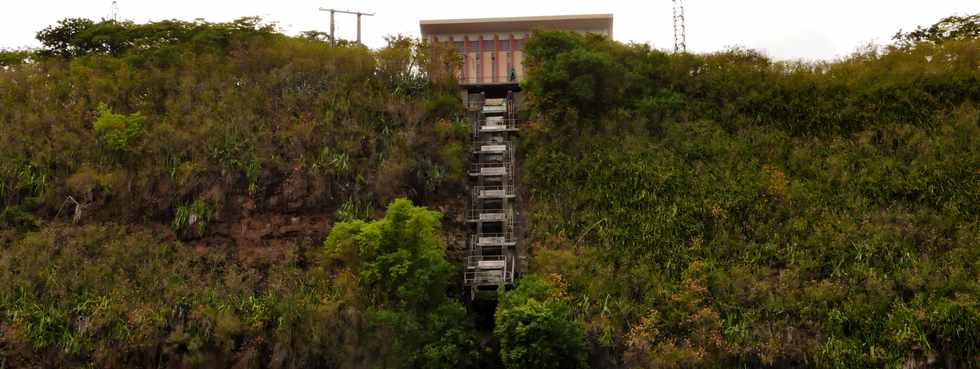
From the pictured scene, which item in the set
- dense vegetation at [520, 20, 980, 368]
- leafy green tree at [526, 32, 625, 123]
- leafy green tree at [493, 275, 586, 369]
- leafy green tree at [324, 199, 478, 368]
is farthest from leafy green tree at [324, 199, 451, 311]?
leafy green tree at [526, 32, 625, 123]

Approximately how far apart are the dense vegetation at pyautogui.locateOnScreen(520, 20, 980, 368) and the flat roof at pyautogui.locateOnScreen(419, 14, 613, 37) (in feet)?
17.5

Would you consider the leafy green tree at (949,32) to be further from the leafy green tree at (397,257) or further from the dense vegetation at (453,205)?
the leafy green tree at (397,257)

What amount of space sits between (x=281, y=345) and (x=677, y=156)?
16779 millimetres

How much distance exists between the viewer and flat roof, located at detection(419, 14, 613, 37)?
1788 inches

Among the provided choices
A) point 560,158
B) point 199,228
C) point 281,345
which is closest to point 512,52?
point 560,158

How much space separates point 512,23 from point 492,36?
48.6 inches

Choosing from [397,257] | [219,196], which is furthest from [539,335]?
[219,196]

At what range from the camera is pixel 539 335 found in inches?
1124

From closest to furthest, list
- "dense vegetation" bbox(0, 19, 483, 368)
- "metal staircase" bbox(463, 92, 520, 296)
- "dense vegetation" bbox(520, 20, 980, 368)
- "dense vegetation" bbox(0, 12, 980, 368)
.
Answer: "dense vegetation" bbox(520, 20, 980, 368)
"dense vegetation" bbox(0, 12, 980, 368)
"dense vegetation" bbox(0, 19, 483, 368)
"metal staircase" bbox(463, 92, 520, 296)

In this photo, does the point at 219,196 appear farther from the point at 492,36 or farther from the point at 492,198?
the point at 492,36

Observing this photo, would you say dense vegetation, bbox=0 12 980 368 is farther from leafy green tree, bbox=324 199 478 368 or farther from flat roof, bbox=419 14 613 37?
flat roof, bbox=419 14 613 37

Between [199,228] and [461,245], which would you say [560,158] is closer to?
[461,245]

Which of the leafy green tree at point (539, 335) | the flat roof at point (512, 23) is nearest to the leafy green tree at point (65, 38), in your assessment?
the flat roof at point (512, 23)

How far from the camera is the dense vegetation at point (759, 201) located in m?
28.7
